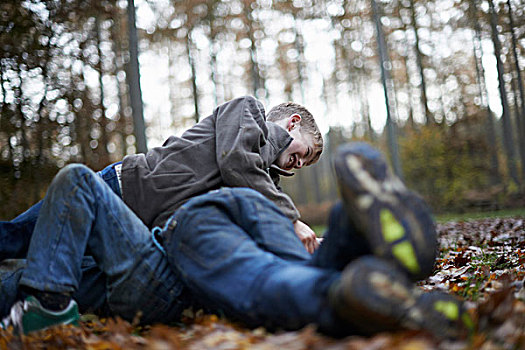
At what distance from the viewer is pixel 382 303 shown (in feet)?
4.41

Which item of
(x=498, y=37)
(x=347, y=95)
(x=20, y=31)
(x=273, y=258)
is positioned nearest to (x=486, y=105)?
(x=498, y=37)

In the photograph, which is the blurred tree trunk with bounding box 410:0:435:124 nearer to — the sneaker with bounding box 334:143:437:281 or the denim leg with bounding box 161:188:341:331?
the denim leg with bounding box 161:188:341:331

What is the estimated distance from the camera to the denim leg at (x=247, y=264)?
63.2 inches

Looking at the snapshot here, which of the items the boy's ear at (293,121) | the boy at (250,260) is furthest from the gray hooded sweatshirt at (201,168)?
the boy's ear at (293,121)

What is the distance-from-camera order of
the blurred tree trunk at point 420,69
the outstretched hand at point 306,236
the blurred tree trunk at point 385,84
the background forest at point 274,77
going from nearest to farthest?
1. the outstretched hand at point 306,236
2. the background forest at point 274,77
3. the blurred tree trunk at point 385,84
4. the blurred tree trunk at point 420,69

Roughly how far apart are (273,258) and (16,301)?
1226 mm

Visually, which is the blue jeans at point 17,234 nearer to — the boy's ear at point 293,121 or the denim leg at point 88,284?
the denim leg at point 88,284

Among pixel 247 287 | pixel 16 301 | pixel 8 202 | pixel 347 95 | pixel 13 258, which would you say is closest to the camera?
pixel 247 287

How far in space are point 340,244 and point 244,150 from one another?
1213mm

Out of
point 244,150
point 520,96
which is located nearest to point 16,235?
point 244,150

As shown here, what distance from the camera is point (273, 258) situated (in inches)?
73.7

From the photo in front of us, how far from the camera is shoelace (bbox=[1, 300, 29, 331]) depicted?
79.3 inches

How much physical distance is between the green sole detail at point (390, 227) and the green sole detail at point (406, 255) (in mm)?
28

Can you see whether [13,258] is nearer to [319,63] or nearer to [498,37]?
[498,37]
